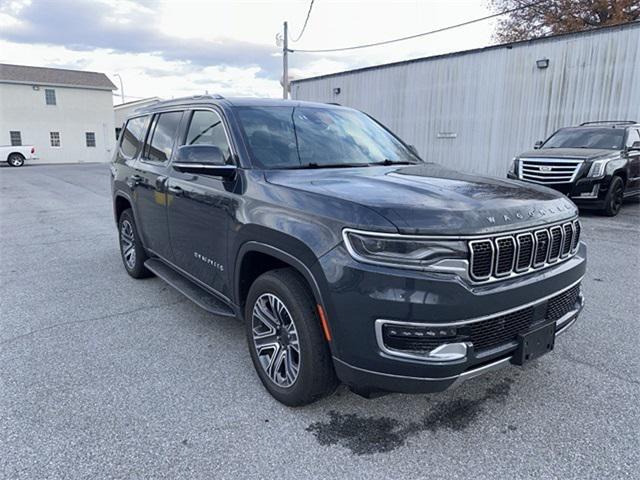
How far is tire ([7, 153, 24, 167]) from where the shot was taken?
102 feet

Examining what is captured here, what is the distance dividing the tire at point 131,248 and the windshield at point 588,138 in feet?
29.2

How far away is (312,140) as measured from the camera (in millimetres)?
3646

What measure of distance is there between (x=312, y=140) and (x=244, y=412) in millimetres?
1969

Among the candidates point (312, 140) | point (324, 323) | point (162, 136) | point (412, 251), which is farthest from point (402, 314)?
point (162, 136)

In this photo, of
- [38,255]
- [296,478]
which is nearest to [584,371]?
[296,478]

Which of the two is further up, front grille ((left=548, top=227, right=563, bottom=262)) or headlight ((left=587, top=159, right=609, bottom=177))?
headlight ((left=587, top=159, right=609, bottom=177))

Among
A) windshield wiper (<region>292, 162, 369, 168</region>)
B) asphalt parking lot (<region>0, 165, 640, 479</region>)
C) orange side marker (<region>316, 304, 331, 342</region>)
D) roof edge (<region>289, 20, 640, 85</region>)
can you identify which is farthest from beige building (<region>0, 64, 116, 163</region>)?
orange side marker (<region>316, 304, 331, 342</region>)

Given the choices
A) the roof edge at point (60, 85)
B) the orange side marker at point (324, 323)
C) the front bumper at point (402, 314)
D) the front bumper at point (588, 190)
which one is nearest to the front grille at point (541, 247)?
the front bumper at point (402, 314)

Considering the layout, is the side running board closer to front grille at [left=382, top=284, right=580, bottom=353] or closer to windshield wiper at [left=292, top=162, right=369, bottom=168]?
windshield wiper at [left=292, top=162, right=369, bottom=168]

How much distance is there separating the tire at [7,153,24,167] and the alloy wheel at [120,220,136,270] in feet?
102

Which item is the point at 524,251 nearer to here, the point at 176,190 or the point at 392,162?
the point at 392,162

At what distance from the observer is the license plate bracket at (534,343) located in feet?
8.27

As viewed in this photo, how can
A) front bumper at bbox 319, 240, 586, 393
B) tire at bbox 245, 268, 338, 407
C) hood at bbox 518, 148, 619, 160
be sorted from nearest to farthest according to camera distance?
front bumper at bbox 319, 240, 586, 393
tire at bbox 245, 268, 338, 407
hood at bbox 518, 148, 619, 160

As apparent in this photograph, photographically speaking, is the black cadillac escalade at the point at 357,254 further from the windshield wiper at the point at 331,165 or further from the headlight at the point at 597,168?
the headlight at the point at 597,168
